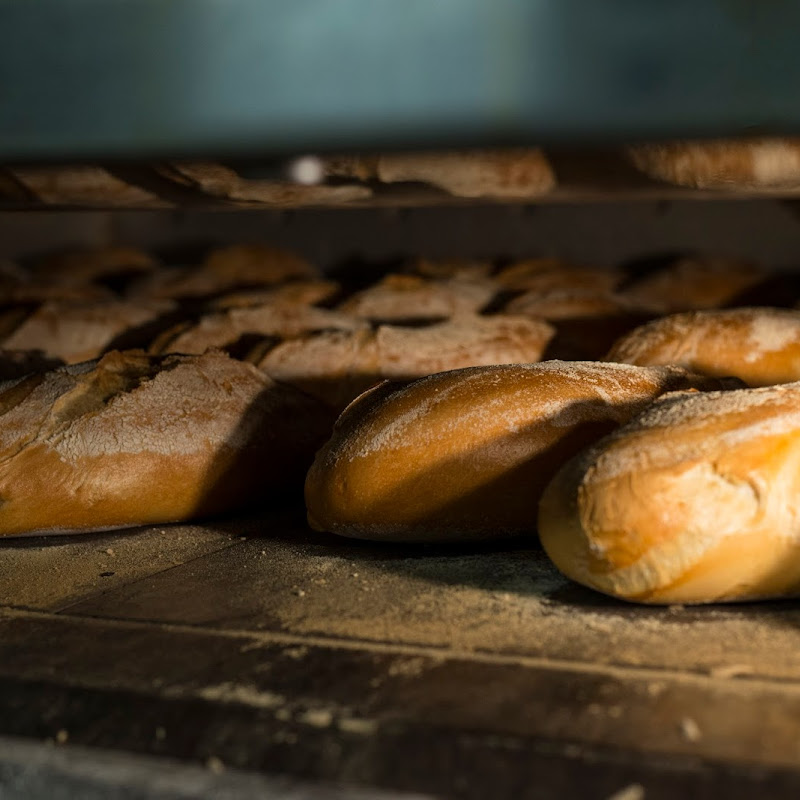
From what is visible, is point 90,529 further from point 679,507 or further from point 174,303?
point 174,303

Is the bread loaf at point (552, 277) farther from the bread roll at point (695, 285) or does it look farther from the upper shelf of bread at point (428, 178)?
Answer: the upper shelf of bread at point (428, 178)

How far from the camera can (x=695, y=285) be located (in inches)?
131

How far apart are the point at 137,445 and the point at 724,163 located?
1.08 meters

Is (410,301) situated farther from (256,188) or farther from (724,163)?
(724,163)

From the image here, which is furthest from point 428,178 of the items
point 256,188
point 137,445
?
point 137,445

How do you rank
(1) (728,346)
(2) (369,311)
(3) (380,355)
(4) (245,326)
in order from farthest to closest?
(2) (369,311)
(4) (245,326)
(3) (380,355)
(1) (728,346)

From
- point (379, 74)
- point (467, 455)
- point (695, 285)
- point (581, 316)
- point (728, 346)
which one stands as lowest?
point (695, 285)

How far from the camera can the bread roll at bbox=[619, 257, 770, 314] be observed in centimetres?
320

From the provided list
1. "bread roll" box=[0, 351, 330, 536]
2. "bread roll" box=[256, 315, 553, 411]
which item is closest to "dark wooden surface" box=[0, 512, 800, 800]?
"bread roll" box=[0, 351, 330, 536]

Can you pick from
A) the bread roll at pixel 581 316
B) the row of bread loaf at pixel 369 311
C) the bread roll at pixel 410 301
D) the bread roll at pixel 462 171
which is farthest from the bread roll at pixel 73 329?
the bread roll at pixel 462 171

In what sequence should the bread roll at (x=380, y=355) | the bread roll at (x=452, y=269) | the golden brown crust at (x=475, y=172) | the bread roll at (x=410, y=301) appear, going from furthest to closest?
the bread roll at (x=452, y=269) < the bread roll at (x=410, y=301) < the bread roll at (x=380, y=355) < the golden brown crust at (x=475, y=172)

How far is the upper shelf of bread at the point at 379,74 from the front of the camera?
32.7 inches

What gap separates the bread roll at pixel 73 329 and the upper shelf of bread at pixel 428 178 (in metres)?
0.72

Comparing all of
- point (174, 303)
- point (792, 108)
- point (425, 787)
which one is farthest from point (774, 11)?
point (174, 303)
